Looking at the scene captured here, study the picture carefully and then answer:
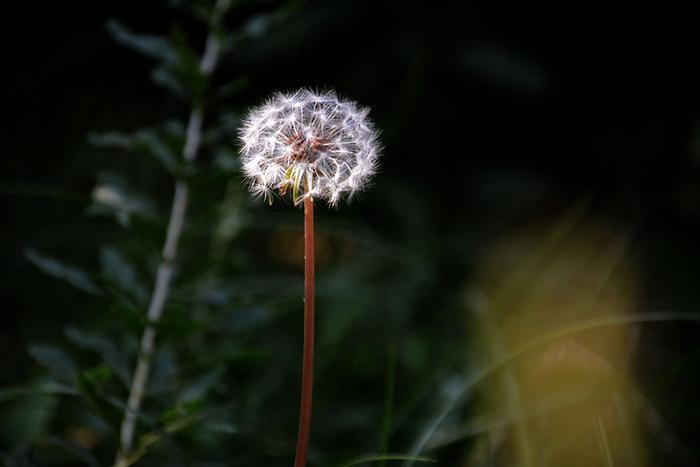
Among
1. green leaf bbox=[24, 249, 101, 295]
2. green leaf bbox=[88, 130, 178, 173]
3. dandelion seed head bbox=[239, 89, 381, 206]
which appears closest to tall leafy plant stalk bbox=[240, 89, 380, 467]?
dandelion seed head bbox=[239, 89, 381, 206]

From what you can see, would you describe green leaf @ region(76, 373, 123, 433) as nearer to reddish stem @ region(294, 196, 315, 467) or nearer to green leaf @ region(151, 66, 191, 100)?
reddish stem @ region(294, 196, 315, 467)

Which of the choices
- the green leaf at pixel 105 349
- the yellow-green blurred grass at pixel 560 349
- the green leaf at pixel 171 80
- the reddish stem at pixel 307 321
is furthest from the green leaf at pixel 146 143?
the yellow-green blurred grass at pixel 560 349

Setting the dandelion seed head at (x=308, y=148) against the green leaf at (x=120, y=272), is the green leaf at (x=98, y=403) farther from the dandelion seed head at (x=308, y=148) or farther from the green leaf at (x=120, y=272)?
the dandelion seed head at (x=308, y=148)

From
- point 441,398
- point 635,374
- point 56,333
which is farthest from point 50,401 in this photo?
point 635,374

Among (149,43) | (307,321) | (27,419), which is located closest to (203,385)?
(307,321)

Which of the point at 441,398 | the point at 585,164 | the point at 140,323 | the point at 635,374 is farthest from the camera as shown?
the point at 585,164

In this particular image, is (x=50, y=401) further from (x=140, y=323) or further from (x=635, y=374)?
(x=635, y=374)

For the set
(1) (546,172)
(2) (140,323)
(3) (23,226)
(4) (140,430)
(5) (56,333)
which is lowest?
(4) (140,430)
